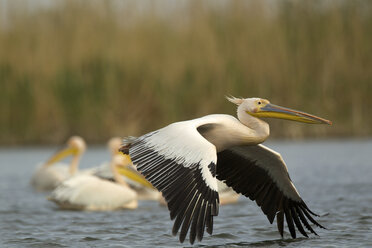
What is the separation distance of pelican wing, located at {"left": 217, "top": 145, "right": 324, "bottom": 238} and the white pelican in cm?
532

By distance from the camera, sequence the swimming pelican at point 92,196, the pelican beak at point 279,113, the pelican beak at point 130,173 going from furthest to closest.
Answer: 1. the pelican beak at point 130,173
2. the swimming pelican at point 92,196
3. the pelican beak at point 279,113

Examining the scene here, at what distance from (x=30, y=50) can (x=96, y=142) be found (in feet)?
8.57

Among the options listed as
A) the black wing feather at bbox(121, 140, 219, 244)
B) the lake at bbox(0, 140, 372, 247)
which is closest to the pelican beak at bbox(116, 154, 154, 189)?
the lake at bbox(0, 140, 372, 247)

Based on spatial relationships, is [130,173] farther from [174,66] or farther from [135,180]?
[174,66]

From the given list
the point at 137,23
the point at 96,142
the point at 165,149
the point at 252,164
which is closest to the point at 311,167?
the point at 96,142

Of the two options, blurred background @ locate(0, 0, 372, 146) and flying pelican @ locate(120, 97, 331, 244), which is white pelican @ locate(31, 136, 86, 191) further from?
flying pelican @ locate(120, 97, 331, 244)

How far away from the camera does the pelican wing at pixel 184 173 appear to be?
16.1 ft

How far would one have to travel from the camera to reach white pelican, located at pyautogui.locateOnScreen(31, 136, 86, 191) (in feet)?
37.8

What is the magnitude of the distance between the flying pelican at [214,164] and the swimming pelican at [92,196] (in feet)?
8.01

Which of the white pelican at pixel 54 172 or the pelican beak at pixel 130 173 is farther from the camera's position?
the white pelican at pixel 54 172

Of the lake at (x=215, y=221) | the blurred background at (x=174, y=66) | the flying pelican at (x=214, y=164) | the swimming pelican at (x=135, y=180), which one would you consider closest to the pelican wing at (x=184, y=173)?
the flying pelican at (x=214, y=164)

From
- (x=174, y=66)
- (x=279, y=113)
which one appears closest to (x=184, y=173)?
(x=279, y=113)

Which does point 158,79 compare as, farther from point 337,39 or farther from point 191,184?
point 191,184

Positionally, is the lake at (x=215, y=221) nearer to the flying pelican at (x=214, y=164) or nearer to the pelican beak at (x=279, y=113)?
the flying pelican at (x=214, y=164)
